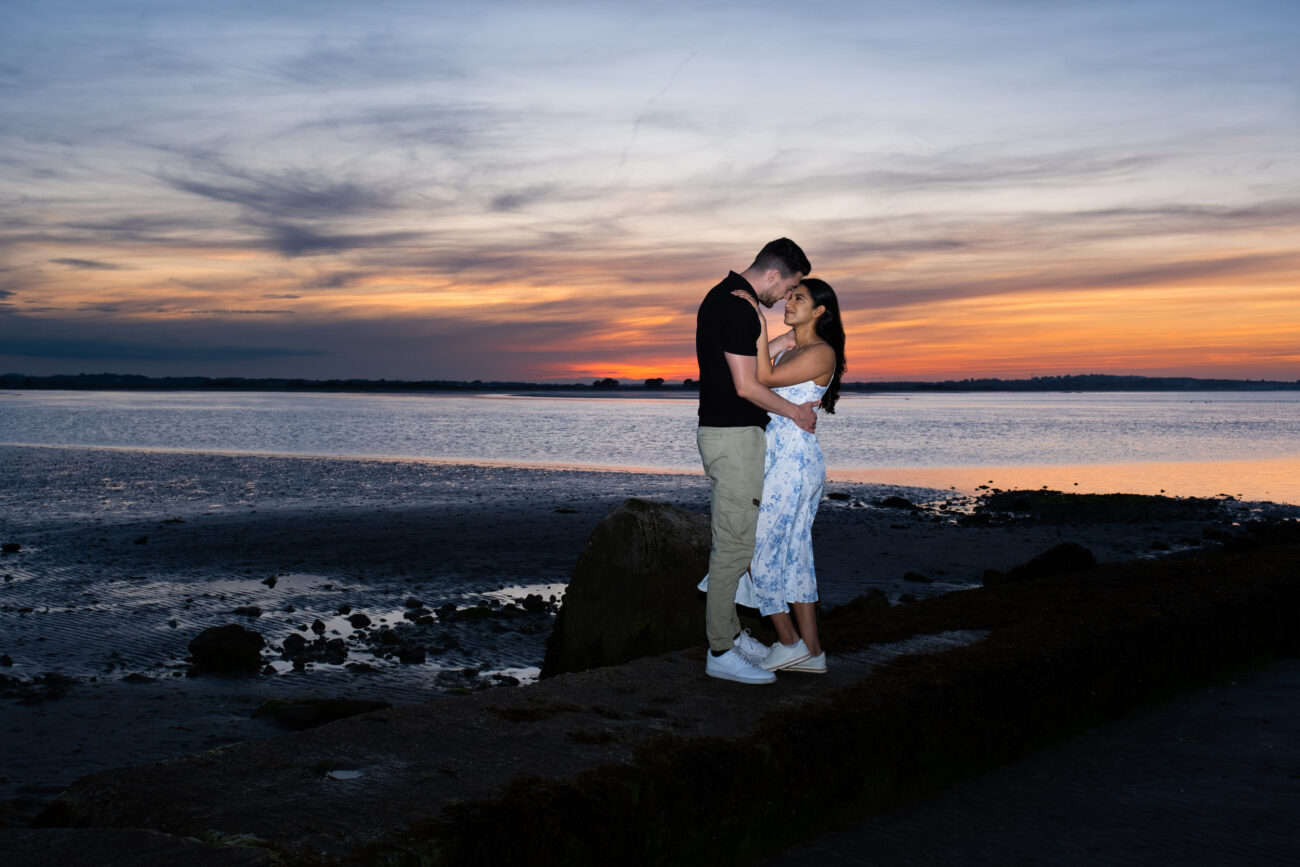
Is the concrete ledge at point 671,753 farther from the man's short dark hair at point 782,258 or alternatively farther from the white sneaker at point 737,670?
the man's short dark hair at point 782,258

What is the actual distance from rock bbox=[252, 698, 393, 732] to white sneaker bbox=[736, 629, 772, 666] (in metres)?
3.22

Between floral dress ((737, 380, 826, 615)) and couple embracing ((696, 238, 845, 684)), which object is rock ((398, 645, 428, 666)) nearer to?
couple embracing ((696, 238, 845, 684))

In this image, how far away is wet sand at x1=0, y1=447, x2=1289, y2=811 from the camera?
323 inches

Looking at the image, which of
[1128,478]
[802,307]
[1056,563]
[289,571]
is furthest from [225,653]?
[1128,478]

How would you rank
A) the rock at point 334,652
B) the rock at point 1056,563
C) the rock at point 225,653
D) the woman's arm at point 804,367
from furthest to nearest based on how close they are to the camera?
the rock at point 1056,563
the rock at point 334,652
the rock at point 225,653
the woman's arm at point 804,367

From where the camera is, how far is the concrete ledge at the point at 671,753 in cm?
367

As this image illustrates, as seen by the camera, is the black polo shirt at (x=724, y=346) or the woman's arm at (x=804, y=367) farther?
the woman's arm at (x=804, y=367)

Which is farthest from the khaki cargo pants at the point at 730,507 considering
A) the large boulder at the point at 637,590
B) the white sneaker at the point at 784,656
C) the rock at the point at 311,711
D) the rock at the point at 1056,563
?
the rock at the point at 1056,563

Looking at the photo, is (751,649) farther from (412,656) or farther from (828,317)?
(412,656)

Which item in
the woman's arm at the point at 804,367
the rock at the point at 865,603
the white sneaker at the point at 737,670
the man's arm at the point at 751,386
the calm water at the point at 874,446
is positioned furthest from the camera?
the calm water at the point at 874,446

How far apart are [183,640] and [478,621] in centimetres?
313

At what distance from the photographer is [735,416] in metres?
5.54

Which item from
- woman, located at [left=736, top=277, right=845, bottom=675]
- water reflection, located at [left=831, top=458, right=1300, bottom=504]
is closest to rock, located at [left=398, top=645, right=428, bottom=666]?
woman, located at [left=736, top=277, right=845, bottom=675]

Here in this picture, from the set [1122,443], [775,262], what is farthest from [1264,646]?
[1122,443]
